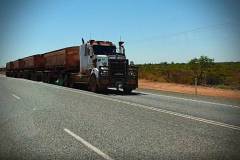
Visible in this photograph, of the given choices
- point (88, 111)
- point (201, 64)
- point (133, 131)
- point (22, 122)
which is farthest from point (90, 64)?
point (201, 64)

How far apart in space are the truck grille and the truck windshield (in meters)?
1.32

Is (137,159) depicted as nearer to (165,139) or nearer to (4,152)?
(165,139)

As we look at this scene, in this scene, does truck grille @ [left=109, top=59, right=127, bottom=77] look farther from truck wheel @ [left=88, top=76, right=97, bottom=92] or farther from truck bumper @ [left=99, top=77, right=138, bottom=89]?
truck wheel @ [left=88, top=76, right=97, bottom=92]

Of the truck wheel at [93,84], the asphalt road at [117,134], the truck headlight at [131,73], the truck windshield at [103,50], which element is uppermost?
the truck windshield at [103,50]

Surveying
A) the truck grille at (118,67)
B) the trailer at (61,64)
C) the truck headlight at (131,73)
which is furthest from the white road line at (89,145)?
the trailer at (61,64)

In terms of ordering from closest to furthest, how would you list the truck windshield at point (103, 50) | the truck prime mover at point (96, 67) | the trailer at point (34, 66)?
the truck prime mover at point (96, 67) → the truck windshield at point (103, 50) → the trailer at point (34, 66)

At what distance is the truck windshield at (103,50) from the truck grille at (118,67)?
4.33ft

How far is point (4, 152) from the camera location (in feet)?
24.4

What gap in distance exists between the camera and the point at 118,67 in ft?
81.3

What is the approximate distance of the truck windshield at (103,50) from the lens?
25672mm

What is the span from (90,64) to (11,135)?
55.6 ft

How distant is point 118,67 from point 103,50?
6.08ft

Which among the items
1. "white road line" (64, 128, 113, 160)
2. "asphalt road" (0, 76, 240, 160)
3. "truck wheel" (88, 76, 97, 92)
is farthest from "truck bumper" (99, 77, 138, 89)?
"white road line" (64, 128, 113, 160)

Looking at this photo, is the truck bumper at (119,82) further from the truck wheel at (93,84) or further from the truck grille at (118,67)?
the truck wheel at (93,84)
